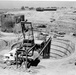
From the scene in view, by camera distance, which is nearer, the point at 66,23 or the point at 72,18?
the point at 66,23

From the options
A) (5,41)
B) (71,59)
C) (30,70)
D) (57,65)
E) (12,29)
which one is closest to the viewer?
(30,70)

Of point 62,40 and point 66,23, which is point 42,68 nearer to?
point 62,40

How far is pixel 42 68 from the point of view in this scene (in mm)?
23703

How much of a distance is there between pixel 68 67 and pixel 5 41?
87.7 ft

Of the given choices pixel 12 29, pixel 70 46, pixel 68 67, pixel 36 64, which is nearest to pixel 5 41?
pixel 12 29

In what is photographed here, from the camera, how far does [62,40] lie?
151ft

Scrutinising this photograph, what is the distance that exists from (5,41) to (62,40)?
17.5 metres

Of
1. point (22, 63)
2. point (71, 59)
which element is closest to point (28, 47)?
point (22, 63)

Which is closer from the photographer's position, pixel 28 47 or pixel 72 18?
pixel 28 47

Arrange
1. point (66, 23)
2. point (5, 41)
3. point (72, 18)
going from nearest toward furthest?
point (5, 41) → point (66, 23) → point (72, 18)

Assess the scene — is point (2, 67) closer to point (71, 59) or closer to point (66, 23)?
point (71, 59)

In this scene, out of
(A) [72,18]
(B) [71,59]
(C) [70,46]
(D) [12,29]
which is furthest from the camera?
(A) [72,18]

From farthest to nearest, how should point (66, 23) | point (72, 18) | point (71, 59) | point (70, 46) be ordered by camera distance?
point (72, 18), point (66, 23), point (70, 46), point (71, 59)

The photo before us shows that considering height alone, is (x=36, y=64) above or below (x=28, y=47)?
below
